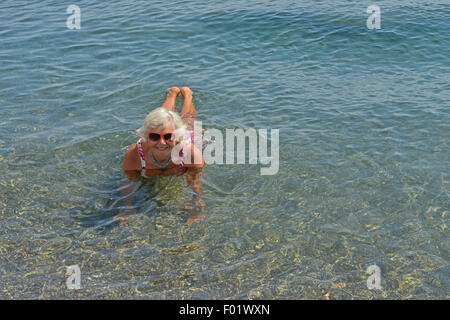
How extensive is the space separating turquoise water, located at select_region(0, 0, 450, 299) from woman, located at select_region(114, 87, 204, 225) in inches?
8.1

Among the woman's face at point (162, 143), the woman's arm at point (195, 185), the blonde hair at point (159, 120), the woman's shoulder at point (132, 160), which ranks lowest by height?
the woman's arm at point (195, 185)

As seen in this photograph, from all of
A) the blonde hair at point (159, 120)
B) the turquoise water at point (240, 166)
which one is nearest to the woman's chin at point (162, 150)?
the blonde hair at point (159, 120)

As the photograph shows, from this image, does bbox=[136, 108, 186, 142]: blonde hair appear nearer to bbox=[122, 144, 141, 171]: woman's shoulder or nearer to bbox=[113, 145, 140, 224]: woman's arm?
bbox=[122, 144, 141, 171]: woman's shoulder

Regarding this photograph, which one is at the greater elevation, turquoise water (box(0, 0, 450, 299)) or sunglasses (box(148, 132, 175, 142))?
sunglasses (box(148, 132, 175, 142))

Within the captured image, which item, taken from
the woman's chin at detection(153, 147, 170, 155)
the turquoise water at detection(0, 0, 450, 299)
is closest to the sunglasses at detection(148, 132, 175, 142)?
the woman's chin at detection(153, 147, 170, 155)

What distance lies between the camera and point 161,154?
282 inches

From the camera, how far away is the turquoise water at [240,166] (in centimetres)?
584

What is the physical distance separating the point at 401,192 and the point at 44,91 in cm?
868

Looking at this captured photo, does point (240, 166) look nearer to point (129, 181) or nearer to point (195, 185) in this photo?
point (195, 185)

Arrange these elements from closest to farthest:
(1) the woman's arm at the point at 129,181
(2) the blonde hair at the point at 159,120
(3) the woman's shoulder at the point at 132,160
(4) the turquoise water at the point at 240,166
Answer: (4) the turquoise water at the point at 240,166, (2) the blonde hair at the point at 159,120, (1) the woman's arm at the point at 129,181, (3) the woman's shoulder at the point at 132,160

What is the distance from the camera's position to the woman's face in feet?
21.5

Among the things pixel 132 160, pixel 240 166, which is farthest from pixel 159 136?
pixel 240 166

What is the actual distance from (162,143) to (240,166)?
83.2 inches

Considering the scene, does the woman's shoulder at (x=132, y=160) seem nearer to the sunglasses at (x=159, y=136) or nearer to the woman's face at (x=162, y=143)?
the woman's face at (x=162, y=143)
